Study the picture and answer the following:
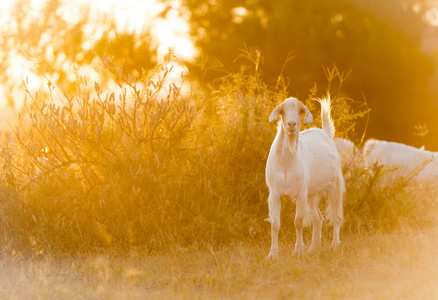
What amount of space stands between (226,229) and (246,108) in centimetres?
183

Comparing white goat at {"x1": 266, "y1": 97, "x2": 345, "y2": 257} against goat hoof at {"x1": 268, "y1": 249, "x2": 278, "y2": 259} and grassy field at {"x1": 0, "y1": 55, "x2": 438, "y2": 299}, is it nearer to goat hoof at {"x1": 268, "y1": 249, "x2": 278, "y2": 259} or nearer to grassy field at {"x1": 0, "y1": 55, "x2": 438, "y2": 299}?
goat hoof at {"x1": 268, "y1": 249, "x2": 278, "y2": 259}

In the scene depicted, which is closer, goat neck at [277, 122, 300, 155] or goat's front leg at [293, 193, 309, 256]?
goat neck at [277, 122, 300, 155]

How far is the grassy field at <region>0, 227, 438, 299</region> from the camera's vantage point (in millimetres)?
5762

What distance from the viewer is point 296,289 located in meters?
5.78

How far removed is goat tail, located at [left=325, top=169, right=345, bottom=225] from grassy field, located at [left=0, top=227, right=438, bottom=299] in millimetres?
439

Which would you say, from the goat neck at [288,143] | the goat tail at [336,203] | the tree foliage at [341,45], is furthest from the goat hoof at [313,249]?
the tree foliage at [341,45]

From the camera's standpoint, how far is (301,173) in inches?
281

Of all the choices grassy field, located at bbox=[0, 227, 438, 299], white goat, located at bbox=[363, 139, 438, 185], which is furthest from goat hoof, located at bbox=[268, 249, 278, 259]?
white goat, located at bbox=[363, 139, 438, 185]

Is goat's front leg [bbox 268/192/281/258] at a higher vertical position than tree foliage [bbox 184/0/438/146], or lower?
lower

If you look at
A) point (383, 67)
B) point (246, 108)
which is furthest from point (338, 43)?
point (246, 108)

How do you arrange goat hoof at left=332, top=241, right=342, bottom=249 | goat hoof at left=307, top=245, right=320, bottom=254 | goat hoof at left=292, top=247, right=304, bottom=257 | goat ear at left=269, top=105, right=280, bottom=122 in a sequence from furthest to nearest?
goat hoof at left=332, top=241, right=342, bottom=249 < goat hoof at left=307, top=245, right=320, bottom=254 < goat hoof at left=292, top=247, right=304, bottom=257 < goat ear at left=269, top=105, right=280, bottom=122

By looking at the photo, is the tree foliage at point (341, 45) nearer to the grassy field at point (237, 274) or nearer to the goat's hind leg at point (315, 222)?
the goat's hind leg at point (315, 222)

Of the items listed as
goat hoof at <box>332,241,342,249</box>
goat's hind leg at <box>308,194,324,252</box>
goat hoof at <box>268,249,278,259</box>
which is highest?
goat's hind leg at <box>308,194,324,252</box>

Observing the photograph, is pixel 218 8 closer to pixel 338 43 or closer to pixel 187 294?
pixel 338 43
